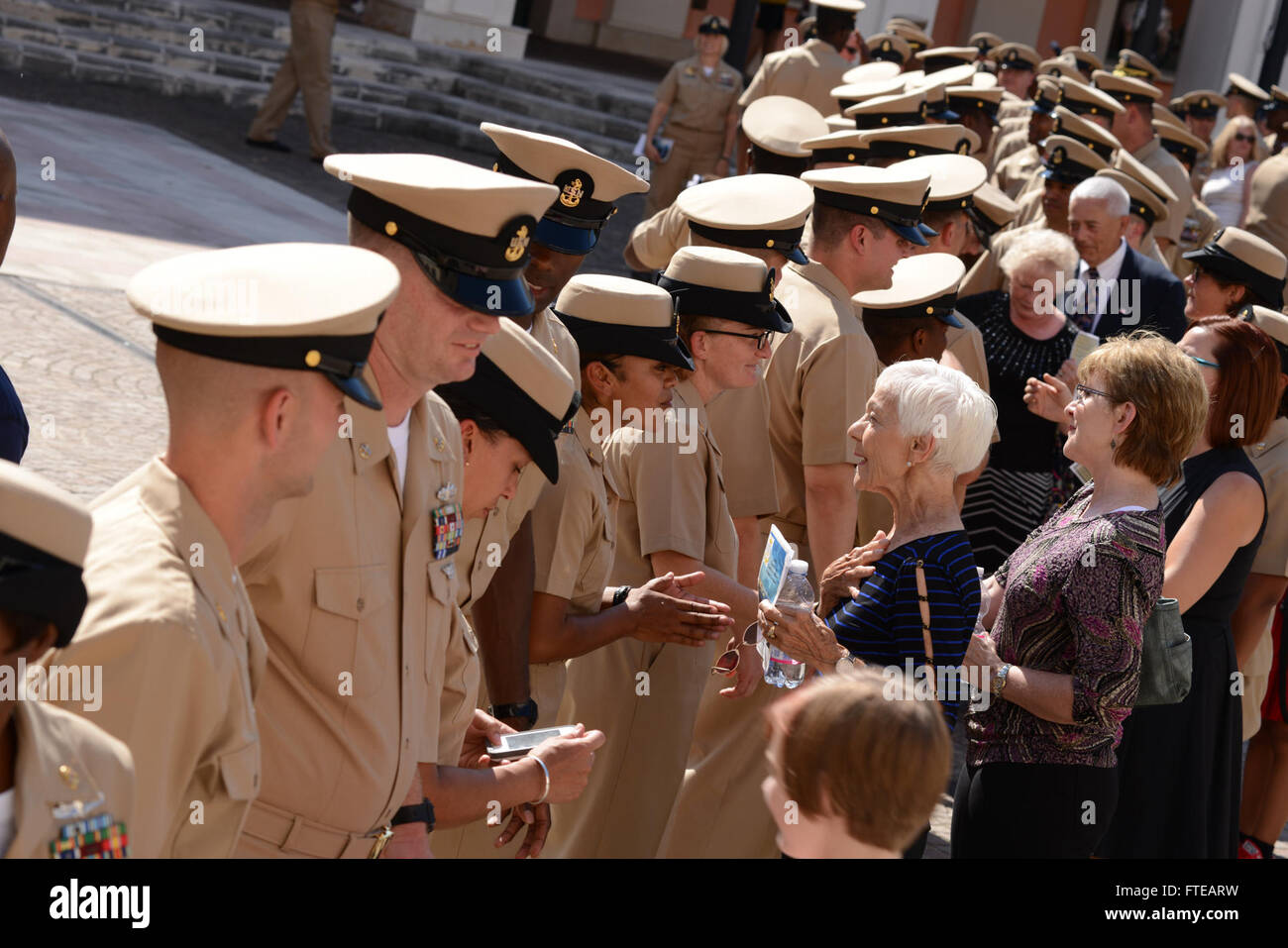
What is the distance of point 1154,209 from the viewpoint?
762 cm

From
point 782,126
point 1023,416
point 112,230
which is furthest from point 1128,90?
point 112,230

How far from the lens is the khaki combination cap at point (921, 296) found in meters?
5.11

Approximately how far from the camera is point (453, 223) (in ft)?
8.99

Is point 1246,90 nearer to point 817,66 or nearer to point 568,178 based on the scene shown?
→ point 817,66

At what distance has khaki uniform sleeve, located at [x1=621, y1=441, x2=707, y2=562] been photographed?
4.00 m

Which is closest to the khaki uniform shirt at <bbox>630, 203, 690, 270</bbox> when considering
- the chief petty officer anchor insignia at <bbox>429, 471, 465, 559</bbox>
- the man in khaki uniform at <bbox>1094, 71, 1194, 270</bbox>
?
the chief petty officer anchor insignia at <bbox>429, 471, 465, 559</bbox>

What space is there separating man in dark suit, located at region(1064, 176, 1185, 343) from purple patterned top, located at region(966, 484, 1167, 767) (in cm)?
325

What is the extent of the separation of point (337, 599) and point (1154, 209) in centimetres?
617

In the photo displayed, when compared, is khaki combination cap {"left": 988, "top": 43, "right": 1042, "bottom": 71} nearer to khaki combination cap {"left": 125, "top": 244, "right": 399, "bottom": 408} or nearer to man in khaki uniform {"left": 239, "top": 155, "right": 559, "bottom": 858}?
man in khaki uniform {"left": 239, "top": 155, "right": 559, "bottom": 858}

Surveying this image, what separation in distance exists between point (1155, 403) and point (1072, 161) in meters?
4.41

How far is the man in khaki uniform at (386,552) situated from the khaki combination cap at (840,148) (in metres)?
3.71

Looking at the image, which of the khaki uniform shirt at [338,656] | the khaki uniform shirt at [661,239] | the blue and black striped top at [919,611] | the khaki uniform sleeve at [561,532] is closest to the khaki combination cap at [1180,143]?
the khaki uniform shirt at [661,239]

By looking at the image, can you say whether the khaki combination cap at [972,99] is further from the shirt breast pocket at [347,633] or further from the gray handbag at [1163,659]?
the shirt breast pocket at [347,633]

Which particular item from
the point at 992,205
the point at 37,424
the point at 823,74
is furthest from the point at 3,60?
the point at 992,205
